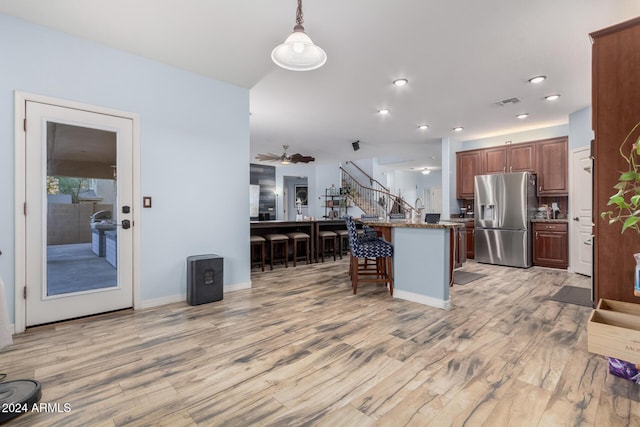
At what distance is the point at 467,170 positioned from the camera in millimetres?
6883

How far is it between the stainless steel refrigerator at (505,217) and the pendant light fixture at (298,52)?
16.6 ft

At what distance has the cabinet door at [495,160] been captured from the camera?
20.8 ft

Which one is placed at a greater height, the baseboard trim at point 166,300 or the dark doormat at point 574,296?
the baseboard trim at point 166,300

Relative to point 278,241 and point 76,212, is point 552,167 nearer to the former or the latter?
point 278,241

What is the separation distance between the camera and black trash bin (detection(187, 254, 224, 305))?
3449 millimetres

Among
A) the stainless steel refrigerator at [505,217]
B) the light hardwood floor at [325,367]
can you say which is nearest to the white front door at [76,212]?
the light hardwood floor at [325,367]

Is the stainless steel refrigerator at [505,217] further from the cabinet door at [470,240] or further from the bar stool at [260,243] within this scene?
the bar stool at [260,243]

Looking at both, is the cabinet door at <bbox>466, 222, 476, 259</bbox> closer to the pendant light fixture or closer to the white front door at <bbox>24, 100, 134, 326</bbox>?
the pendant light fixture

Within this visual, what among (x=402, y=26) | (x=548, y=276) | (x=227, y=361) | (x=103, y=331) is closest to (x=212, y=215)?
(x=103, y=331)

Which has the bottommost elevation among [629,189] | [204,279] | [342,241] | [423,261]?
[204,279]

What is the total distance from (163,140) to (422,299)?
348 cm

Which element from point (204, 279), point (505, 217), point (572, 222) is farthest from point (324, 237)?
point (572, 222)

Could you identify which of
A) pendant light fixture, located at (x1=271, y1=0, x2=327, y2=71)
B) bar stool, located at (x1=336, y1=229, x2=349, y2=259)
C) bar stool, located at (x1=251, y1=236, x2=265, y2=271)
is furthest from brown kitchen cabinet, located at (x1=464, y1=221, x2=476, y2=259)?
pendant light fixture, located at (x1=271, y1=0, x2=327, y2=71)

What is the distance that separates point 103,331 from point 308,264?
12.1 ft
